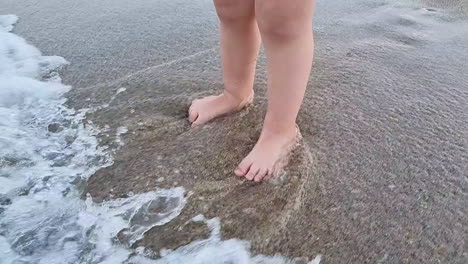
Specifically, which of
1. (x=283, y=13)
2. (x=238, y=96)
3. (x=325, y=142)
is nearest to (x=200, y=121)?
(x=238, y=96)

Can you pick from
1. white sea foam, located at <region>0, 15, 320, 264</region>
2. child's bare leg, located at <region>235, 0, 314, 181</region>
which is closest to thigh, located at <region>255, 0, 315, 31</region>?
child's bare leg, located at <region>235, 0, 314, 181</region>

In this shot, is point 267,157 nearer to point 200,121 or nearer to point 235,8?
point 200,121

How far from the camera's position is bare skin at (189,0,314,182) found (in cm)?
161

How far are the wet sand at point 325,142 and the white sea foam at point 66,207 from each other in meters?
0.04

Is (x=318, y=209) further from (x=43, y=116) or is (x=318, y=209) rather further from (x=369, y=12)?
(x=369, y=12)

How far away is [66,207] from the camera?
161 cm

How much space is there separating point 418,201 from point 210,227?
2.03 feet

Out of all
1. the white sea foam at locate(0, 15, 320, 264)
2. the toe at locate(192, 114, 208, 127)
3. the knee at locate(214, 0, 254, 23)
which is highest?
the knee at locate(214, 0, 254, 23)

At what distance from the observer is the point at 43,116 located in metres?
2.10

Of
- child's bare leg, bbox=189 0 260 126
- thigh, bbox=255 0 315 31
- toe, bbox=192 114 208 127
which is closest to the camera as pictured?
thigh, bbox=255 0 315 31

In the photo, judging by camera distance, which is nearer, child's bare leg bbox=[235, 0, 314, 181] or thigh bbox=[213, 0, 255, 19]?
child's bare leg bbox=[235, 0, 314, 181]

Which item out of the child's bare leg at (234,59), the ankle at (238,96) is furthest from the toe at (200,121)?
the ankle at (238,96)

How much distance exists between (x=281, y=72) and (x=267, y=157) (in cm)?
28

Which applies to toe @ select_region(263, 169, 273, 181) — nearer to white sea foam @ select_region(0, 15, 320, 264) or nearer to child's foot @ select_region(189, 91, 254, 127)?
white sea foam @ select_region(0, 15, 320, 264)
